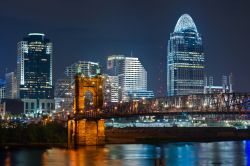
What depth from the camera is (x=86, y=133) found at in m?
100

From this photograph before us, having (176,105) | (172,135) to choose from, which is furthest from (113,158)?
(172,135)

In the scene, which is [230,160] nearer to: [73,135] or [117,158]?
[117,158]

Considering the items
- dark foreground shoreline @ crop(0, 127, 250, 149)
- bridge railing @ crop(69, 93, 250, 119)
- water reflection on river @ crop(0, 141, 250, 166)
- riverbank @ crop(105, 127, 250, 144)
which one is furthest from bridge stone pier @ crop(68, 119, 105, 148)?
riverbank @ crop(105, 127, 250, 144)

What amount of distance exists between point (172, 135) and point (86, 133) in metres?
44.2

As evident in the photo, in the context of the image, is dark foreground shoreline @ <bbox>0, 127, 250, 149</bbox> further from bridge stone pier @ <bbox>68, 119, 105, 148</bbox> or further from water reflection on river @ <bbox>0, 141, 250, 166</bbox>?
water reflection on river @ <bbox>0, 141, 250, 166</bbox>

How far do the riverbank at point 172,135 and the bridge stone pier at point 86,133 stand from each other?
19.1 m

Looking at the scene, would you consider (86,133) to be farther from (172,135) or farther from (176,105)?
(172,135)

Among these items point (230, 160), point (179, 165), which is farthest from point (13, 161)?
point (230, 160)

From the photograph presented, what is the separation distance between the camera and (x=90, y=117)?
3816 inches

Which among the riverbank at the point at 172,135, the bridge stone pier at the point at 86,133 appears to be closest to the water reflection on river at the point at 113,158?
the bridge stone pier at the point at 86,133

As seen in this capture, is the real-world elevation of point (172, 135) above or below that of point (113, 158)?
above

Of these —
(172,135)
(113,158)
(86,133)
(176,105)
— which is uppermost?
(176,105)

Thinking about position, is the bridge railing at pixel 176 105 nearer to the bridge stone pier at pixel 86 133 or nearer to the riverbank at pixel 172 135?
the bridge stone pier at pixel 86 133

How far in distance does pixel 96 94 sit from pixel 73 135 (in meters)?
11.6
